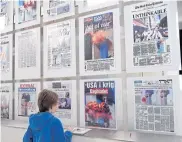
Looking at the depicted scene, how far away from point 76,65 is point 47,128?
0.55 meters

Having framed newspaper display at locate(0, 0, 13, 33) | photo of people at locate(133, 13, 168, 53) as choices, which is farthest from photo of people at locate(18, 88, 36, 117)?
photo of people at locate(133, 13, 168, 53)

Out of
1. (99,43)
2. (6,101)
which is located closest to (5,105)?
(6,101)

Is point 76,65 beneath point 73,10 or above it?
beneath

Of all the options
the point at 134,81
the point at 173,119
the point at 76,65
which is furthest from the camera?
the point at 76,65

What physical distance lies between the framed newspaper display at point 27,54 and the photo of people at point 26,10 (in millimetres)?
117

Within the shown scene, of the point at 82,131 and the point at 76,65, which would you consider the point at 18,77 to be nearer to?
the point at 76,65

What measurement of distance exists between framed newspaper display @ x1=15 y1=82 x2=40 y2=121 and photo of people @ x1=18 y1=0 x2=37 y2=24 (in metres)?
0.58

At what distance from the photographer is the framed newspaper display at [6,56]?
2137mm

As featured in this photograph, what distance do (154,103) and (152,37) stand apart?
1.32ft

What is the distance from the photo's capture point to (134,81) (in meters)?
1.45

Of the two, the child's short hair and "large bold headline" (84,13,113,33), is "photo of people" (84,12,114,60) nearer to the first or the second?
"large bold headline" (84,13,113,33)

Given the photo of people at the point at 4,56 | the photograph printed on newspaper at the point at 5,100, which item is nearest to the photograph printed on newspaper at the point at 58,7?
the photo of people at the point at 4,56

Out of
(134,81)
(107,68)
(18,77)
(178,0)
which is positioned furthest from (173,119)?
(18,77)

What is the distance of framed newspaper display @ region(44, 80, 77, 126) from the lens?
170cm
